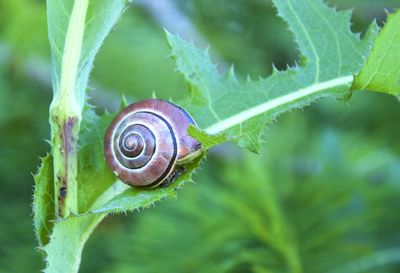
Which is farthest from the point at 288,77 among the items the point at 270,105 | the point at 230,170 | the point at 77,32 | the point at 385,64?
the point at 230,170

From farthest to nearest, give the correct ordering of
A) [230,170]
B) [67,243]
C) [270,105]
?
[230,170] → [270,105] → [67,243]

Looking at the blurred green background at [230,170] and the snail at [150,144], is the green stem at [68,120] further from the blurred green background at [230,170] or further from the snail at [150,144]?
the blurred green background at [230,170]

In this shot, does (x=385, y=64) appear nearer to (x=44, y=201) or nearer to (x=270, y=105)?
(x=270, y=105)

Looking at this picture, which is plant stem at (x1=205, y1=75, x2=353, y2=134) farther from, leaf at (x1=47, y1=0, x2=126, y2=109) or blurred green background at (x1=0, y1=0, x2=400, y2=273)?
blurred green background at (x1=0, y1=0, x2=400, y2=273)

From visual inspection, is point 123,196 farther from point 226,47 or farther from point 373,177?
point 226,47

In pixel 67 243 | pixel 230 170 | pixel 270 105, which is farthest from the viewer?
pixel 230 170

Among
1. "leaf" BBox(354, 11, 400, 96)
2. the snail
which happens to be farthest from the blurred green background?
"leaf" BBox(354, 11, 400, 96)

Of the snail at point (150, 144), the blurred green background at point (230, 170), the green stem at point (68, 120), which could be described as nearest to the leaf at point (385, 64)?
the snail at point (150, 144)
